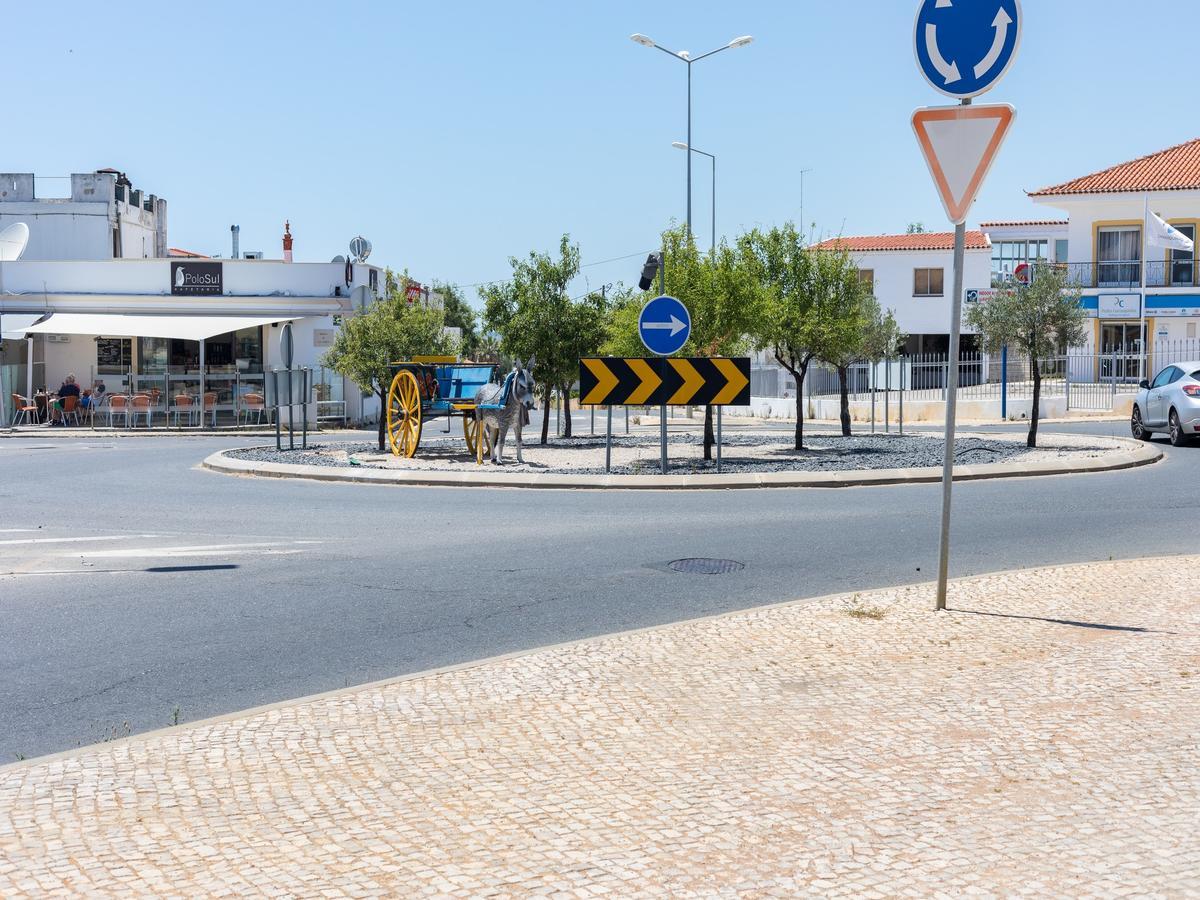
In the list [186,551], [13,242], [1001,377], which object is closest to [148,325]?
[13,242]

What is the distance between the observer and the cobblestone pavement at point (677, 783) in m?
4.04

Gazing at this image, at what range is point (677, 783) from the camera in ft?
16.0

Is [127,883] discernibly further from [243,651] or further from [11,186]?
[11,186]

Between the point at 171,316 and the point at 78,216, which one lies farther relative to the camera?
the point at 78,216

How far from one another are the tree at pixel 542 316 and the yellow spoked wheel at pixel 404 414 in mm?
3619

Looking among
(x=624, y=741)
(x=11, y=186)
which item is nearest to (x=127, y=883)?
(x=624, y=741)

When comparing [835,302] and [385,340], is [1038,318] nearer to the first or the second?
[835,302]

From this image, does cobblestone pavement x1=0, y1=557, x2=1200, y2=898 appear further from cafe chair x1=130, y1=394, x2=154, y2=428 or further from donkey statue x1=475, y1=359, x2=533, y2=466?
cafe chair x1=130, y1=394, x2=154, y2=428

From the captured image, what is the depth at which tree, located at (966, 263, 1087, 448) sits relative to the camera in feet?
74.8

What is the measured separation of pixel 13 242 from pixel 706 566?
1485 inches

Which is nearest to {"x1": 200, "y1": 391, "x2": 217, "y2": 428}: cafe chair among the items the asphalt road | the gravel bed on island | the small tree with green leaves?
the gravel bed on island

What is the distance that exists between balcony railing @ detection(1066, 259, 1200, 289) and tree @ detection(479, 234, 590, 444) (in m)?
26.3

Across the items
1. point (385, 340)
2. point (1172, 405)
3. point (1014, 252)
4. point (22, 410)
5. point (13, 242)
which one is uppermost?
point (1014, 252)

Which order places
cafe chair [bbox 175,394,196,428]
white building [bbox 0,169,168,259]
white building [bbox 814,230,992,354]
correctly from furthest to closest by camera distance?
white building [bbox 814,230,992,354], white building [bbox 0,169,168,259], cafe chair [bbox 175,394,196,428]
